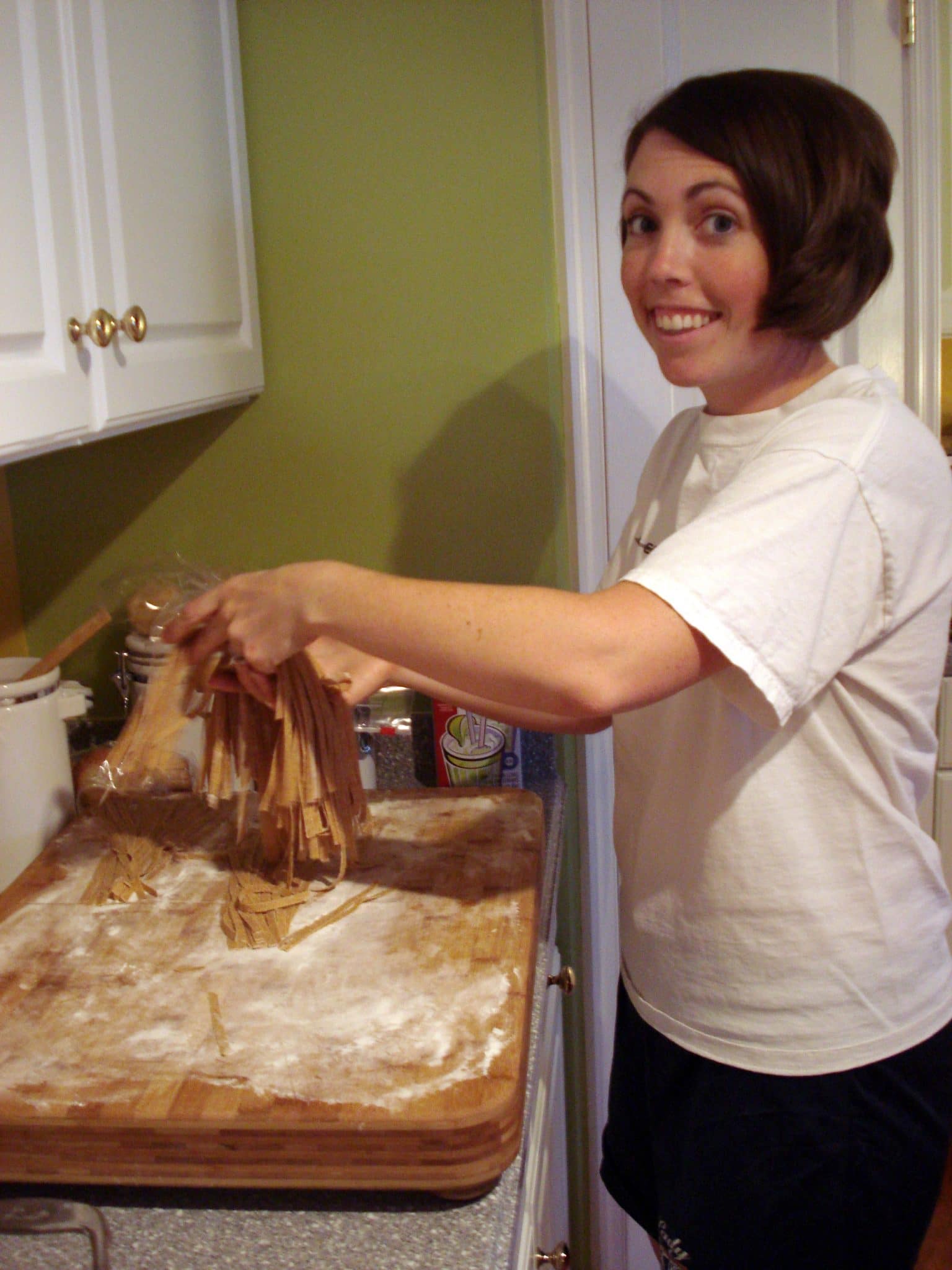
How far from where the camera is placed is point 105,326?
42.5 inches

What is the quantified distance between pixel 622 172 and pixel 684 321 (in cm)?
61

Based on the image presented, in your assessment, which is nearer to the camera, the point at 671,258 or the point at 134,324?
the point at 671,258

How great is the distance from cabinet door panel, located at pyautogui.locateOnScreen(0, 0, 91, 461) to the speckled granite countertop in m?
0.58

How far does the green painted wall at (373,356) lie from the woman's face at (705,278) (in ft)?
1.78

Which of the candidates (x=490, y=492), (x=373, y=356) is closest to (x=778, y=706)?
(x=490, y=492)

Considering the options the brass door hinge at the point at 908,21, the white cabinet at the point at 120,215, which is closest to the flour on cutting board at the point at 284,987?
the white cabinet at the point at 120,215

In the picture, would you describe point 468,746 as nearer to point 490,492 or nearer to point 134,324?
point 490,492

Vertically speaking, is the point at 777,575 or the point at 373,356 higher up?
the point at 373,356

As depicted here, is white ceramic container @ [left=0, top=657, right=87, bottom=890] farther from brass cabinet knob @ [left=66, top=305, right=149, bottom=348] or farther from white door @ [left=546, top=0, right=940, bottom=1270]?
white door @ [left=546, top=0, right=940, bottom=1270]

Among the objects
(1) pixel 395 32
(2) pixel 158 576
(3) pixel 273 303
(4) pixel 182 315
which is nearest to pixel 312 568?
Result: (4) pixel 182 315

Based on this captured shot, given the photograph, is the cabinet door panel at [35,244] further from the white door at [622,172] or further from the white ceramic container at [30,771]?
the white door at [622,172]

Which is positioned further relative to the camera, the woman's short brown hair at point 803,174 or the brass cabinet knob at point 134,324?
the brass cabinet knob at point 134,324

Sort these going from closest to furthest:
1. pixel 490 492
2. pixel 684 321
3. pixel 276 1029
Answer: pixel 276 1029 < pixel 684 321 < pixel 490 492

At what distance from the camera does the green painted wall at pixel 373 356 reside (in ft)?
4.99
